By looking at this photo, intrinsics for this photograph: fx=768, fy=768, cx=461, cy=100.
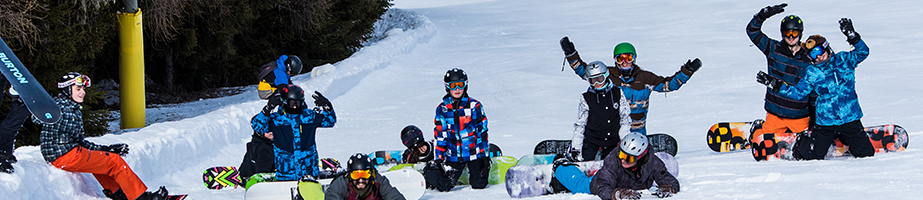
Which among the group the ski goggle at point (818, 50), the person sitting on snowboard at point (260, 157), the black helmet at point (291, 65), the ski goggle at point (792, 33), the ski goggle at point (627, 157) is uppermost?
the ski goggle at point (792, 33)

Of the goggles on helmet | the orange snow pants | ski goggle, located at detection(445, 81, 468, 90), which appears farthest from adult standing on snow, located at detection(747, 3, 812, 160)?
the goggles on helmet

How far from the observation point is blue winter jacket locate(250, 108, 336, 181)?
6.27m

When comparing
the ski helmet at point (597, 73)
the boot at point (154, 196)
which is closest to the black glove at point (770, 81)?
the ski helmet at point (597, 73)

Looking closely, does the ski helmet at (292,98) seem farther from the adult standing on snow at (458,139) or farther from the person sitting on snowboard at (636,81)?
the person sitting on snowboard at (636,81)

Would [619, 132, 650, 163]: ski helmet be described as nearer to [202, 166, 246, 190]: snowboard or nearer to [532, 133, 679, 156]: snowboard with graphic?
[532, 133, 679, 156]: snowboard with graphic

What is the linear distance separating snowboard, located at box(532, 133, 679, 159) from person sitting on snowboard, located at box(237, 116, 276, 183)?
253 cm

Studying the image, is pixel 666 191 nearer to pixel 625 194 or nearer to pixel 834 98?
pixel 625 194

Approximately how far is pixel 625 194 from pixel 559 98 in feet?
24.3

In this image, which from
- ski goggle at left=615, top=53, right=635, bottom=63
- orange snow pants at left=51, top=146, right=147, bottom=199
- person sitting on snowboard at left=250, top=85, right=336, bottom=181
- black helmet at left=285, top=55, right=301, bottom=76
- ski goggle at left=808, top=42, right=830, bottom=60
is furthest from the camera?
black helmet at left=285, top=55, right=301, bottom=76

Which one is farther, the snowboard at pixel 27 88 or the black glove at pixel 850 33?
the black glove at pixel 850 33

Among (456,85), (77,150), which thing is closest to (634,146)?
(456,85)

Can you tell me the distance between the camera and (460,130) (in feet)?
20.7

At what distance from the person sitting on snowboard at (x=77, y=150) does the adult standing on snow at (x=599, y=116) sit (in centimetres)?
322

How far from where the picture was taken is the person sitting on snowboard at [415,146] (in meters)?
7.09
